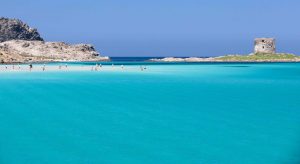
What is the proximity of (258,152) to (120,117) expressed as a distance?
40.0ft

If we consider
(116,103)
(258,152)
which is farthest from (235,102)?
(258,152)

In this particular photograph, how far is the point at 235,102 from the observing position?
42250 mm

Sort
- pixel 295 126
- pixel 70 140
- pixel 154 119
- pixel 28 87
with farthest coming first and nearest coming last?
pixel 28 87 < pixel 154 119 < pixel 295 126 < pixel 70 140

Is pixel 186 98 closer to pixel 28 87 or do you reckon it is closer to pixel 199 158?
pixel 28 87

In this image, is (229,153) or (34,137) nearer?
(229,153)

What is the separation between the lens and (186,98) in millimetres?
45250

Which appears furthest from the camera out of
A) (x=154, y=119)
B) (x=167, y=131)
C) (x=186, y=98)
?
(x=186, y=98)

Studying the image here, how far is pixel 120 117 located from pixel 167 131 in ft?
19.9

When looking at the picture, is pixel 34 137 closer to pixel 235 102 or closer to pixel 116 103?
pixel 116 103

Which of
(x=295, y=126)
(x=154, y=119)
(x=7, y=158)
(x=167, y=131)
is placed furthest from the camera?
(x=154, y=119)

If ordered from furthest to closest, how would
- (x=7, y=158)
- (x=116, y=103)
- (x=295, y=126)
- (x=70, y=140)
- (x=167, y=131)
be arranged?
(x=116, y=103) < (x=295, y=126) < (x=167, y=131) < (x=70, y=140) < (x=7, y=158)

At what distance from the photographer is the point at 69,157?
21.0m

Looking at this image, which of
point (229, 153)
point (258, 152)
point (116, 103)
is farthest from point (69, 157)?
point (116, 103)

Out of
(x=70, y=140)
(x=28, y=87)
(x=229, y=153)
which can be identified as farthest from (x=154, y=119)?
(x=28, y=87)
